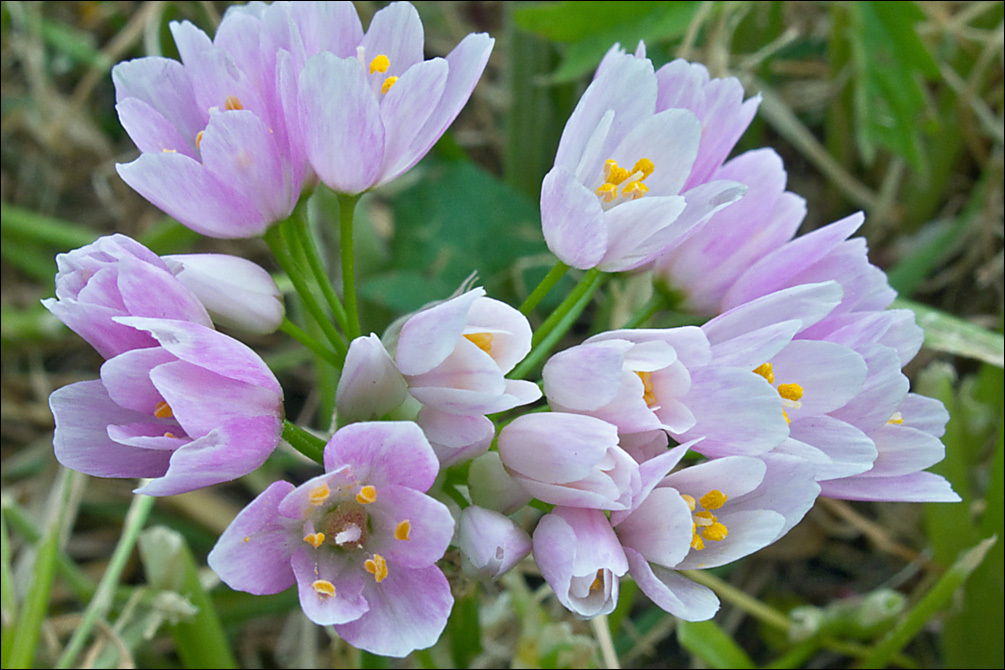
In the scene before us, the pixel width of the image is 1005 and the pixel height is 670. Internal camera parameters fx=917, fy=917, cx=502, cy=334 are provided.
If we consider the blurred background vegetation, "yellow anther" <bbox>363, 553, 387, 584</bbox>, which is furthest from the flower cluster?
the blurred background vegetation

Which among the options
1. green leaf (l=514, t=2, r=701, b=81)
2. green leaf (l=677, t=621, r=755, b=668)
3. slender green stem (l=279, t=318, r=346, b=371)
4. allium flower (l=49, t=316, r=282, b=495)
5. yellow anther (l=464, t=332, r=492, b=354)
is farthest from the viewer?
green leaf (l=514, t=2, r=701, b=81)

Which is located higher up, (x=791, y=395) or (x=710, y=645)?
(x=791, y=395)

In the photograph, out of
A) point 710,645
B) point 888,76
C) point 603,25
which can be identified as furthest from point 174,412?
point 888,76

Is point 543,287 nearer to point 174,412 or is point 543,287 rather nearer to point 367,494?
point 367,494

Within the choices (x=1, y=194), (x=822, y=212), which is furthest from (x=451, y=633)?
(x=1, y=194)

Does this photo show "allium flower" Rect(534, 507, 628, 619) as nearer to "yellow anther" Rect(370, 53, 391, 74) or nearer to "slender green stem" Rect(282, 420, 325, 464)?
"slender green stem" Rect(282, 420, 325, 464)
